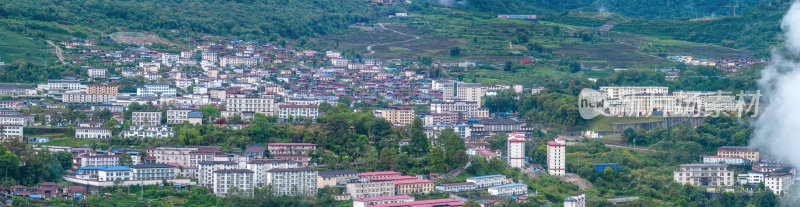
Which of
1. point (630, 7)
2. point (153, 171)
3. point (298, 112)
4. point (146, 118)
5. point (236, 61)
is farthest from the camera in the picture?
point (630, 7)

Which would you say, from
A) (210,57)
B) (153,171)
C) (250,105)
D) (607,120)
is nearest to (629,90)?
(607,120)

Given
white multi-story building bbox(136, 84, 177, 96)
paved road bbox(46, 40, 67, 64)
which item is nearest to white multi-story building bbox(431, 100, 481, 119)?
white multi-story building bbox(136, 84, 177, 96)

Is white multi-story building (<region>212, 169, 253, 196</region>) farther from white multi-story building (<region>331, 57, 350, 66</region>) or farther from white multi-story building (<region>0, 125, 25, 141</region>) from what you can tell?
white multi-story building (<region>331, 57, 350, 66</region>)

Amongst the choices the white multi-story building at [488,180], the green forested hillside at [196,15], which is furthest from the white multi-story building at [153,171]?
the green forested hillside at [196,15]

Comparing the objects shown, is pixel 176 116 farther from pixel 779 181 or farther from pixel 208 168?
pixel 779 181

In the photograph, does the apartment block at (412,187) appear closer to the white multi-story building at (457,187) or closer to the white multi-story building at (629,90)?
the white multi-story building at (457,187)
